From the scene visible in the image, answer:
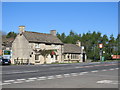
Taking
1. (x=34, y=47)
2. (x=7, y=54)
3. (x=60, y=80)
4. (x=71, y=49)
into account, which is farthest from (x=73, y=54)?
(x=60, y=80)

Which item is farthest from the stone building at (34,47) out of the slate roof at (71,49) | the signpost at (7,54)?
the slate roof at (71,49)

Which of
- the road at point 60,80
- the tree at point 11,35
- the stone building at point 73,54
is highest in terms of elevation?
the tree at point 11,35

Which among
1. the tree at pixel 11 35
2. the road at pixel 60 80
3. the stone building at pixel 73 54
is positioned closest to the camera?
the road at pixel 60 80

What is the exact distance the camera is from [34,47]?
5844 cm

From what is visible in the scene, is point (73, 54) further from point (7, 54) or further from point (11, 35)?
point (11, 35)

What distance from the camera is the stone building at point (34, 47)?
5781 cm

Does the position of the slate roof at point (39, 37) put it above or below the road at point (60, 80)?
above

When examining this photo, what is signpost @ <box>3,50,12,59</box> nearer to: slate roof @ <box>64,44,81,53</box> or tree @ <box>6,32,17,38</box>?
slate roof @ <box>64,44,81,53</box>

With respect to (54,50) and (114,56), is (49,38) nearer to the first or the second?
(54,50)

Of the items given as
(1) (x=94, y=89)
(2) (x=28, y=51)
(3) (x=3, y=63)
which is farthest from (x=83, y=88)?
(2) (x=28, y=51)

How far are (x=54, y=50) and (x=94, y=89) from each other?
49.3m

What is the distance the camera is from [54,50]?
201 feet

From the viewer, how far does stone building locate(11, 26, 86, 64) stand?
57812 mm

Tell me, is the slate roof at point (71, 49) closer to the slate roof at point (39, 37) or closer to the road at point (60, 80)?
the slate roof at point (39, 37)
